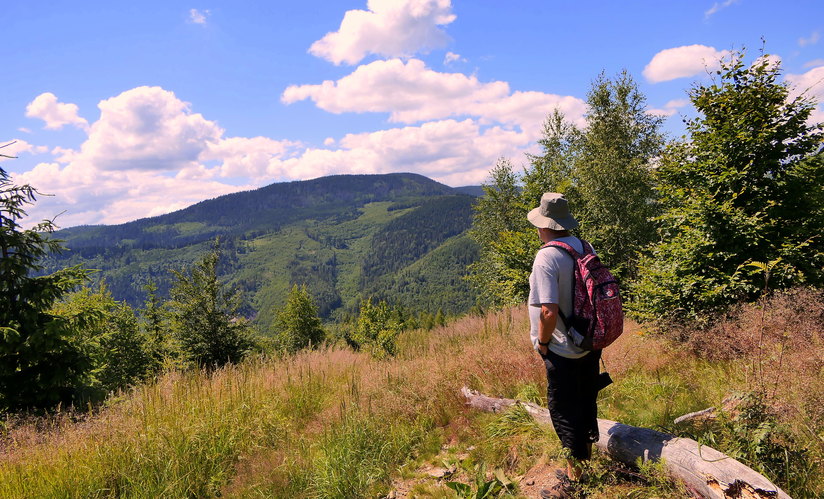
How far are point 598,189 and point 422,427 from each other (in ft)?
52.9

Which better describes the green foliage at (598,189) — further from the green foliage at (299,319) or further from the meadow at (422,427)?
the green foliage at (299,319)

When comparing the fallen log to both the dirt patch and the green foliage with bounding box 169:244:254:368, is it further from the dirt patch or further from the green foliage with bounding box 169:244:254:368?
the green foliage with bounding box 169:244:254:368

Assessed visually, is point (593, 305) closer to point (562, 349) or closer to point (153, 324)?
A: point (562, 349)

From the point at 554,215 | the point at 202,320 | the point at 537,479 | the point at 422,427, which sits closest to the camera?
the point at 554,215

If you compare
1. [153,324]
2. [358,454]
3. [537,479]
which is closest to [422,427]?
[358,454]

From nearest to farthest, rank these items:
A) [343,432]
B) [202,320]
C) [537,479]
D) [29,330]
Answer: [537,479]
[343,432]
[29,330]
[202,320]

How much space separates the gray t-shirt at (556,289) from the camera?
2.97 m

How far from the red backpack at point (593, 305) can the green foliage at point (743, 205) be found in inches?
163

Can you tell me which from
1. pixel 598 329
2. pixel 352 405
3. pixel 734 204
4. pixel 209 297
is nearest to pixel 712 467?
pixel 598 329

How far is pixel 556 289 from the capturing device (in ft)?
9.71

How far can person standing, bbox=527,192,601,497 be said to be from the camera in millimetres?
2992

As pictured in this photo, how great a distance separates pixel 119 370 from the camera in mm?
18891

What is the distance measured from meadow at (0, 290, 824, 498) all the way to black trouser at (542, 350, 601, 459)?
0.30m

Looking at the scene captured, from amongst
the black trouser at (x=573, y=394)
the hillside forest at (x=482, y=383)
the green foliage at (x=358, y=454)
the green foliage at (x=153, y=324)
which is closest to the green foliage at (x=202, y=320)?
the green foliage at (x=153, y=324)
